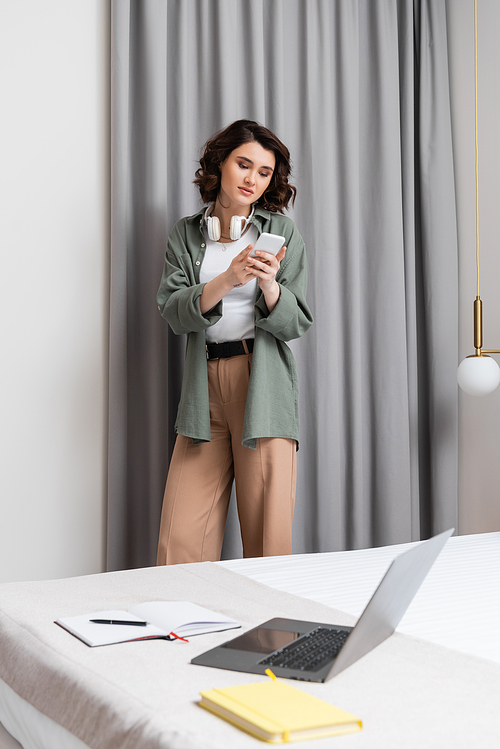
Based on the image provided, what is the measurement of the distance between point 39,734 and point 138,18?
2078 millimetres

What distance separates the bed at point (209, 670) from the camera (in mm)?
615

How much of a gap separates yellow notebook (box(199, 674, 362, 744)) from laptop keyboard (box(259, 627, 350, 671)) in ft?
0.25

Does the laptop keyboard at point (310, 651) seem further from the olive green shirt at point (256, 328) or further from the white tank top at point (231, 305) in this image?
the white tank top at point (231, 305)

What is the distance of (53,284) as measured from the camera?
2.07 metres

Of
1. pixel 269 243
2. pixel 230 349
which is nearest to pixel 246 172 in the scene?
pixel 269 243

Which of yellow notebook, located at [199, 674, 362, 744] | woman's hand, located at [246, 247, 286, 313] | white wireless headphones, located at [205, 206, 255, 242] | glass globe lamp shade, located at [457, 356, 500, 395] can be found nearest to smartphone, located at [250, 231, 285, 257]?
woman's hand, located at [246, 247, 286, 313]

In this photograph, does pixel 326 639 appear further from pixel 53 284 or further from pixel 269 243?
pixel 53 284

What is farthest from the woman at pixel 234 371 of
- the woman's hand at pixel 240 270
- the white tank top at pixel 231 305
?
the woman's hand at pixel 240 270

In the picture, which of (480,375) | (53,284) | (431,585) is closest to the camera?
(431,585)

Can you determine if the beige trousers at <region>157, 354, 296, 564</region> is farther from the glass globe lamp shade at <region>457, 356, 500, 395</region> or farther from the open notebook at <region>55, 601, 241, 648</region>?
the open notebook at <region>55, 601, 241, 648</region>

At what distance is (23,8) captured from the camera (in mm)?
2043

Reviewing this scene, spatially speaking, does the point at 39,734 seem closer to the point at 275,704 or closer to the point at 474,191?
the point at 275,704

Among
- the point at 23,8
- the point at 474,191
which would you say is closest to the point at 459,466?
the point at 474,191

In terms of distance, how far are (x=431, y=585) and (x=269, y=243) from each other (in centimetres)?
85
